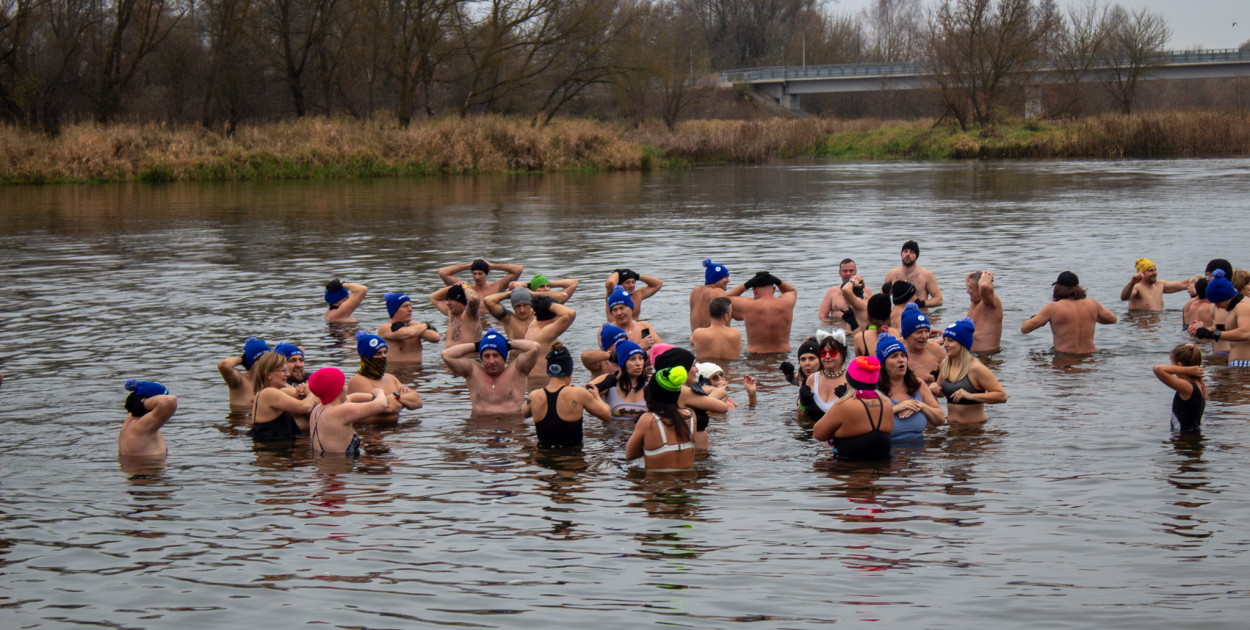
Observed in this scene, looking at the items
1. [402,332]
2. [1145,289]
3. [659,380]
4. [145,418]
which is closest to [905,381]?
[659,380]

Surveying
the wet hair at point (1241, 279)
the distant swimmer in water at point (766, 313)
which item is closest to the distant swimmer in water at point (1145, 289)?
the wet hair at point (1241, 279)

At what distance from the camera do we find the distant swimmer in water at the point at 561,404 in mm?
9562

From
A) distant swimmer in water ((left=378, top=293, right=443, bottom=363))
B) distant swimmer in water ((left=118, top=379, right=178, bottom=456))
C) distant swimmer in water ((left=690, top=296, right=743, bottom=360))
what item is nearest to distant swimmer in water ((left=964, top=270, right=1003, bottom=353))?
distant swimmer in water ((left=690, top=296, right=743, bottom=360))

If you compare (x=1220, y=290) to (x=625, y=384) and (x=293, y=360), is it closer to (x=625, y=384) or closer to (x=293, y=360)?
(x=625, y=384)

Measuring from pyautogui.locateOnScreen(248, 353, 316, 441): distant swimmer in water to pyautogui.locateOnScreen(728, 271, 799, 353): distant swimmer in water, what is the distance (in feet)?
18.5

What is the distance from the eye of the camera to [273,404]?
984cm

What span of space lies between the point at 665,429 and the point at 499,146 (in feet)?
145

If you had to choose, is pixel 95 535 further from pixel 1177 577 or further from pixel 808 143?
pixel 808 143

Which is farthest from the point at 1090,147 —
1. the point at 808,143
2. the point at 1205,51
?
the point at 1205,51

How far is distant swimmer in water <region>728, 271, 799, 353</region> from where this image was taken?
13555 mm

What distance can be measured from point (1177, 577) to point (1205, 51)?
80.9m

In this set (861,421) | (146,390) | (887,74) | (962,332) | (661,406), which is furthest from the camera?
(887,74)

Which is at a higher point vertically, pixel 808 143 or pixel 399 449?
pixel 808 143

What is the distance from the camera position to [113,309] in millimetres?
17188
